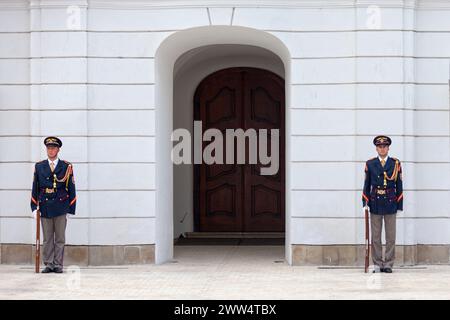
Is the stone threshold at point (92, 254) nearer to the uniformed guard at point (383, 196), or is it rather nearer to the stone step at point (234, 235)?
the uniformed guard at point (383, 196)

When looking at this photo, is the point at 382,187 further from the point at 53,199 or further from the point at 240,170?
the point at 240,170

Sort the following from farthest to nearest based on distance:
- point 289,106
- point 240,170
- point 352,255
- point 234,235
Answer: point 240,170 → point 234,235 → point 289,106 → point 352,255

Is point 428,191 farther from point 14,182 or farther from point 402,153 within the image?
point 14,182

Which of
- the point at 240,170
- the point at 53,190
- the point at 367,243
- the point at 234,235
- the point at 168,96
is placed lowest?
the point at 234,235

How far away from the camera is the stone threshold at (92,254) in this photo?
1440 centimetres

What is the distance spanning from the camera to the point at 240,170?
1922 centimetres

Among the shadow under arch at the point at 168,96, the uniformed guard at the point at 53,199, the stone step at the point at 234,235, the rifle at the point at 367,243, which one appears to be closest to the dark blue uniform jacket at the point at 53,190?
the uniformed guard at the point at 53,199

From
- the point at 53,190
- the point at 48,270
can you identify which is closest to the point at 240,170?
the point at 53,190

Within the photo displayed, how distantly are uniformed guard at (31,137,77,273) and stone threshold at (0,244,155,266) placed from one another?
0.68 metres

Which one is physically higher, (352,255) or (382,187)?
(382,187)

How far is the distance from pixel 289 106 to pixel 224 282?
3116 millimetres

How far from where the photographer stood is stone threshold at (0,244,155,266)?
14.4 meters

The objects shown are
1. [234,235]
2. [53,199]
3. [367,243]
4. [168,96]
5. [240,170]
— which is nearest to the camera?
[367,243]
